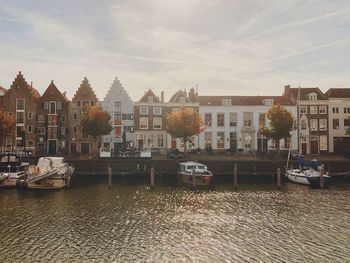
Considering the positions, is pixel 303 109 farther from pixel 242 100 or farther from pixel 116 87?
pixel 116 87

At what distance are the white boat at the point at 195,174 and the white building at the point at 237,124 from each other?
25.6m

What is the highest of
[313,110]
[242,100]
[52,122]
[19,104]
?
[242,100]

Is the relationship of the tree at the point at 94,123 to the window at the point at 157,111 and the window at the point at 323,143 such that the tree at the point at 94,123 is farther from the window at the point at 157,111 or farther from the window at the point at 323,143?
the window at the point at 323,143

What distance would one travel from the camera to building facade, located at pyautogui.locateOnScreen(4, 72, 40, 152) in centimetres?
8394

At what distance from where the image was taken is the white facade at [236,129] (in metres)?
86.8

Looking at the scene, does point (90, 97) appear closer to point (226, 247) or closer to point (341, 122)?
point (341, 122)

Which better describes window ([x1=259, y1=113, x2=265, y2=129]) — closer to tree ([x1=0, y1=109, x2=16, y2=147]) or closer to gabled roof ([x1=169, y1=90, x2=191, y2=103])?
gabled roof ([x1=169, y1=90, x2=191, y2=103])

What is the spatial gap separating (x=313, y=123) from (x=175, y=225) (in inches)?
2478

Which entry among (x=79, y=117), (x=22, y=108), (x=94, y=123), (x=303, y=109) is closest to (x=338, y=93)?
(x=303, y=109)

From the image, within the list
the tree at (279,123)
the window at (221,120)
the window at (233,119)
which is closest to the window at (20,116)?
the window at (221,120)

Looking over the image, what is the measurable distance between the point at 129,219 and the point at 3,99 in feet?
204

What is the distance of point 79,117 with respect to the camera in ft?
288

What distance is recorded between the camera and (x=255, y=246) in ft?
93.7

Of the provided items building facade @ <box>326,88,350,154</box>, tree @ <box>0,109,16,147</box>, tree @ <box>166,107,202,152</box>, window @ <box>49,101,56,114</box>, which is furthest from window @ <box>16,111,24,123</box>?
building facade @ <box>326,88,350,154</box>
